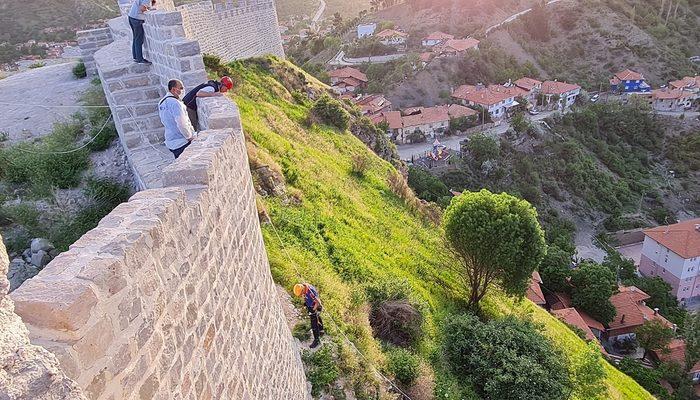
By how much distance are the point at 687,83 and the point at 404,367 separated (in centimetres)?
6552

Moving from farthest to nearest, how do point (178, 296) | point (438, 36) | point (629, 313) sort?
point (438, 36), point (629, 313), point (178, 296)

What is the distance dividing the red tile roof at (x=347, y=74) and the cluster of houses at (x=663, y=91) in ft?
107

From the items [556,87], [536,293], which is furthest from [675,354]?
[556,87]

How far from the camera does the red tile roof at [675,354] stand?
2482 cm

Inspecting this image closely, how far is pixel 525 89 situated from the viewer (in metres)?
55.2

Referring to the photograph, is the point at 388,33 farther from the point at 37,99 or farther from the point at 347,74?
the point at 37,99

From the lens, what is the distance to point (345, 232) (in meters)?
11.6

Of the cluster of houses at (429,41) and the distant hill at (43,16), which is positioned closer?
the distant hill at (43,16)

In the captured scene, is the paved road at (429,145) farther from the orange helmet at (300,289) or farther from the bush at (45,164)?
the orange helmet at (300,289)

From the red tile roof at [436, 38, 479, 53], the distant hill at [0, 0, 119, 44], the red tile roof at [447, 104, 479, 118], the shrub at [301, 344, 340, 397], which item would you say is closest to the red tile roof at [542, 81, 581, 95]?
the red tile roof at [436, 38, 479, 53]

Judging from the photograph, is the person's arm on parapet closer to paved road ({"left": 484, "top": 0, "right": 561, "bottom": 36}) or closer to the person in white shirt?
the person in white shirt

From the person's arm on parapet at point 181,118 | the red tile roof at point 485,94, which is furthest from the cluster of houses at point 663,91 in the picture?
the person's arm on parapet at point 181,118

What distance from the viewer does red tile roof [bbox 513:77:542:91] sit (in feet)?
182

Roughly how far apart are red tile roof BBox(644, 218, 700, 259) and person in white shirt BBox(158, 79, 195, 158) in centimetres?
3894
